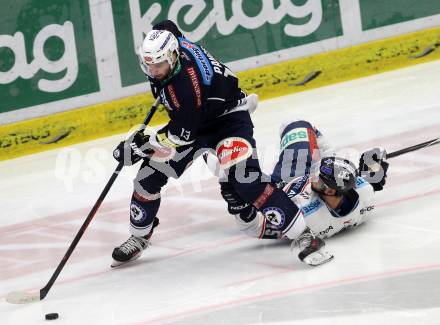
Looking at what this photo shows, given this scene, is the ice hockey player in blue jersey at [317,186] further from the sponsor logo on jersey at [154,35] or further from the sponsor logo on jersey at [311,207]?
the sponsor logo on jersey at [154,35]

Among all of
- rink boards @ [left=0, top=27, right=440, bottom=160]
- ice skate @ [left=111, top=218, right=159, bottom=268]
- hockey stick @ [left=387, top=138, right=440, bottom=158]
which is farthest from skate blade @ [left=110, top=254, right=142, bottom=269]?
rink boards @ [left=0, top=27, right=440, bottom=160]

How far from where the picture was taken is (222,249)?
5016 millimetres

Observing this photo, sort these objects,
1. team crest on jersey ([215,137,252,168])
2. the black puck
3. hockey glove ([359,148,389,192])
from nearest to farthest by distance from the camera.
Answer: the black puck, team crest on jersey ([215,137,252,168]), hockey glove ([359,148,389,192])

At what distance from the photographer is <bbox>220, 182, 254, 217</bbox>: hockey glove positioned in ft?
16.4

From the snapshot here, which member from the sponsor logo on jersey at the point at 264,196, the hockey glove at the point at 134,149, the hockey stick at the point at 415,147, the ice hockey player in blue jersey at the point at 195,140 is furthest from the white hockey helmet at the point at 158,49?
the hockey stick at the point at 415,147

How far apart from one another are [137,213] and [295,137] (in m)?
0.99

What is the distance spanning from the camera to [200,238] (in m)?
5.28

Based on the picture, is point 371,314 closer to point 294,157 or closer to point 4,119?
point 294,157

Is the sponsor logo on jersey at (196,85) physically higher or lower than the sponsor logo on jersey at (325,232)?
higher

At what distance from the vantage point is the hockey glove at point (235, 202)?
16.4ft

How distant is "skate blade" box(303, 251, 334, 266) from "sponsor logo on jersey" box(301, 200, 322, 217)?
34 cm

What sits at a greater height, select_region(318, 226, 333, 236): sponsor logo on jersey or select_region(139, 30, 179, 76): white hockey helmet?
select_region(139, 30, 179, 76): white hockey helmet

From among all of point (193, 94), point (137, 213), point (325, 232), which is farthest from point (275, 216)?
point (137, 213)

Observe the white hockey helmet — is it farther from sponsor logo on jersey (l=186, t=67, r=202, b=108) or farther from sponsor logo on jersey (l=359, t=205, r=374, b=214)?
sponsor logo on jersey (l=359, t=205, r=374, b=214)
